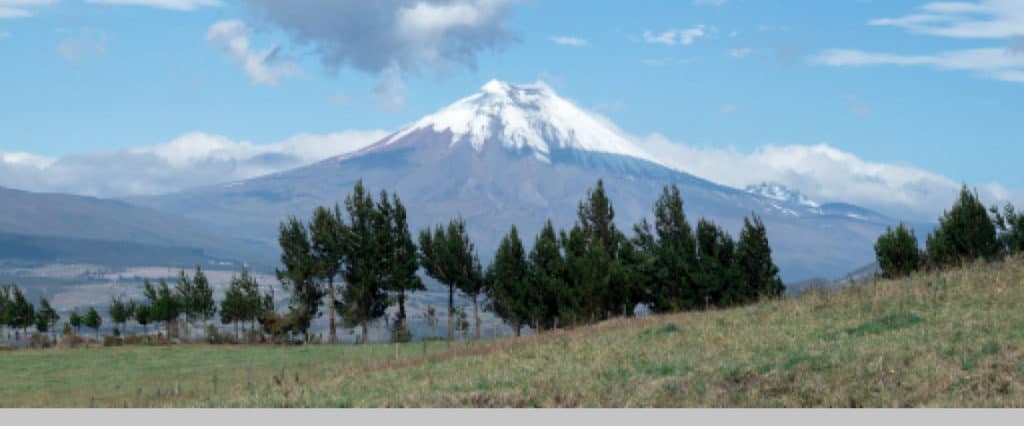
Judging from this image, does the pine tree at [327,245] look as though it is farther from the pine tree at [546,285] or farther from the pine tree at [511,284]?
the pine tree at [546,285]

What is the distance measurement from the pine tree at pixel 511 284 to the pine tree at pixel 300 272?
15.6 m

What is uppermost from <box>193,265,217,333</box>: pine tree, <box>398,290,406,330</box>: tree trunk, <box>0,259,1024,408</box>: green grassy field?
<box>193,265,217,333</box>: pine tree

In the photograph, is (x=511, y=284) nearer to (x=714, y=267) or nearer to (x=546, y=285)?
(x=546, y=285)

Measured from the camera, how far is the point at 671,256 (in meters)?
87.2

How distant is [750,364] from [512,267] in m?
68.6

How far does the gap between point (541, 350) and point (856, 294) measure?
33.7 ft

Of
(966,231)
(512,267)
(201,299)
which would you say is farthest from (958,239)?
(201,299)

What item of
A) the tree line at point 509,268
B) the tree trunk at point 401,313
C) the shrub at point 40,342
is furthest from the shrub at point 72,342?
the tree trunk at point 401,313

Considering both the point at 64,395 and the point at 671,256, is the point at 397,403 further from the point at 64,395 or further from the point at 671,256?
the point at 671,256

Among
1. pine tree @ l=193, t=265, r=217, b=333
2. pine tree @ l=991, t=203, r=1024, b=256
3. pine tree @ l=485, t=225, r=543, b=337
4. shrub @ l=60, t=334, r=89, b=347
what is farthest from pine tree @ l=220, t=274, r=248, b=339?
pine tree @ l=991, t=203, r=1024, b=256

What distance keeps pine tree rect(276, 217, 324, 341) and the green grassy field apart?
5476 centimetres

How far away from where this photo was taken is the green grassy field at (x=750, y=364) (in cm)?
1770

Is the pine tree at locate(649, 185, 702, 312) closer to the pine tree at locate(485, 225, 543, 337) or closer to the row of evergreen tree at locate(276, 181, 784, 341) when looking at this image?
the row of evergreen tree at locate(276, 181, 784, 341)

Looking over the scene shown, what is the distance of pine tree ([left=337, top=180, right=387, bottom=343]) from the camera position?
8744 cm
